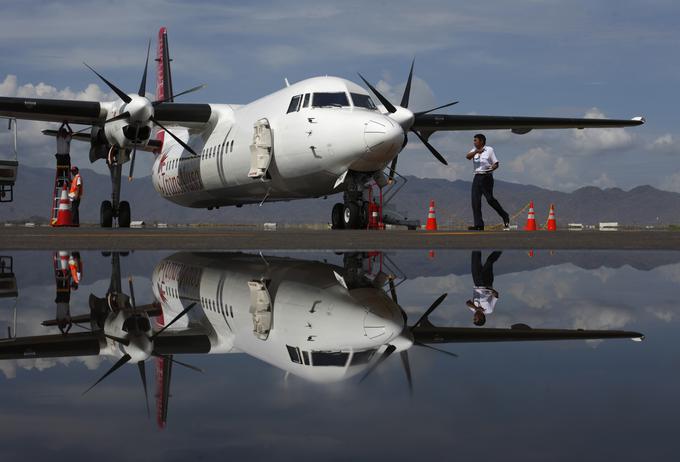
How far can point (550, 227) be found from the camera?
22.1 metres

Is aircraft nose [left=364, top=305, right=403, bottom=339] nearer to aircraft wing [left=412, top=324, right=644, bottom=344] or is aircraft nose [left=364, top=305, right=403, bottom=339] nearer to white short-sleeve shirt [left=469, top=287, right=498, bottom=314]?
aircraft wing [left=412, top=324, right=644, bottom=344]

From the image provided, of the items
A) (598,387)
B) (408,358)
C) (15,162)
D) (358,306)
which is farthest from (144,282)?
(15,162)

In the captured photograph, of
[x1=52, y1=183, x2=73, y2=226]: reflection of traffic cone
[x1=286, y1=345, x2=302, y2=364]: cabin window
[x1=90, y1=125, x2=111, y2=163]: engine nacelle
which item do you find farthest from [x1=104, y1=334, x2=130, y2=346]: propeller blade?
[x1=90, y1=125, x2=111, y2=163]: engine nacelle

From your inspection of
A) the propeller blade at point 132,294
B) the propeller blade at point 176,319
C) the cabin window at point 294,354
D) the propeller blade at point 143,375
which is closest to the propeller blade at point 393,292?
the propeller blade at point 176,319

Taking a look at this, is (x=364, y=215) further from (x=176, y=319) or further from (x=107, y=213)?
(x=176, y=319)

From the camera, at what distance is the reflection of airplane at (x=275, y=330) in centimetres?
276

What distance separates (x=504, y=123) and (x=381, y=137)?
40.0 ft

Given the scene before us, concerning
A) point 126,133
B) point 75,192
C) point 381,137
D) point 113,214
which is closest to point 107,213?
point 113,214

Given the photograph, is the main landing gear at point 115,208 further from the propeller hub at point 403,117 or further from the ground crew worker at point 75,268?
the ground crew worker at point 75,268

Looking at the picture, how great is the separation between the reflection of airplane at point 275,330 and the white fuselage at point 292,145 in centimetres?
1078

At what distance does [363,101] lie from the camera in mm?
17344

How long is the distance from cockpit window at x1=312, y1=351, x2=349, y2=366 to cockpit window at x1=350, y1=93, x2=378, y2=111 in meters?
14.7

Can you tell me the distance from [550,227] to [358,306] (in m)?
19.0

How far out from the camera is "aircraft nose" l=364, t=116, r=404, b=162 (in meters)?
15.7
